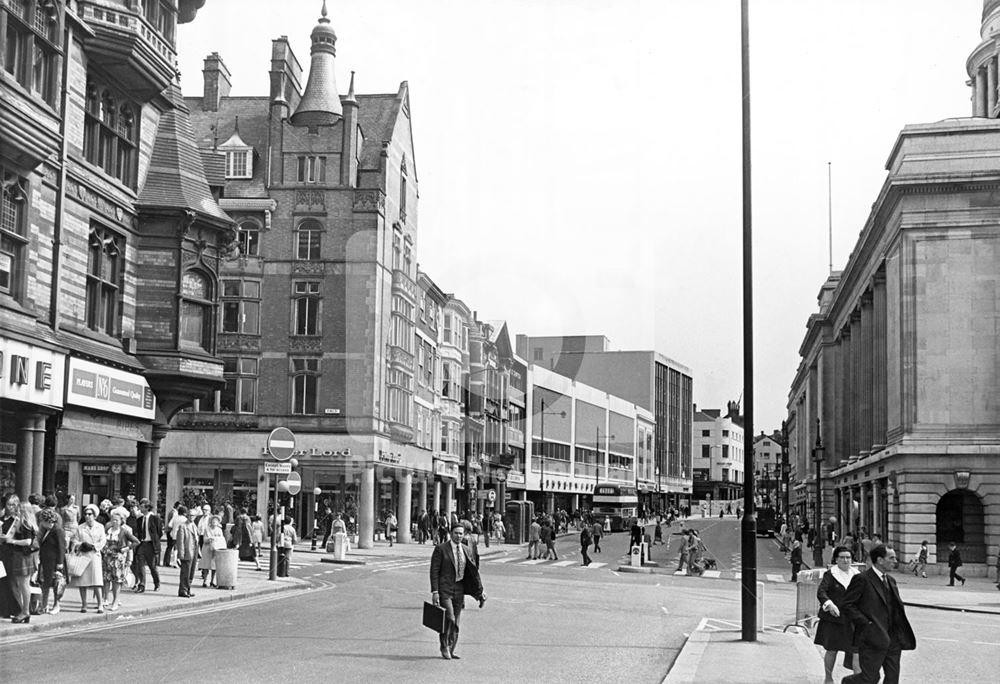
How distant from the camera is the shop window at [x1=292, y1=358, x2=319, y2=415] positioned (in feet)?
180

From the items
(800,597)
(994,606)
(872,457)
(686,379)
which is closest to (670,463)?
(686,379)

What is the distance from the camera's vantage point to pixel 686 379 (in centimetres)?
17912

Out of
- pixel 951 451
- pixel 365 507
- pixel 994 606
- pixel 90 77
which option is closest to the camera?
pixel 90 77

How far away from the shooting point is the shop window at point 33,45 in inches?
927

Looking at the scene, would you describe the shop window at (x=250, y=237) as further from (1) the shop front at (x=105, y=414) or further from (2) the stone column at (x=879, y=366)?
(2) the stone column at (x=879, y=366)

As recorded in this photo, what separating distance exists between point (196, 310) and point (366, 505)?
24.1m

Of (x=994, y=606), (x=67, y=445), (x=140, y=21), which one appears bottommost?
(x=994, y=606)

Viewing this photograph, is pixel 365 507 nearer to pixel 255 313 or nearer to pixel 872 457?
pixel 255 313

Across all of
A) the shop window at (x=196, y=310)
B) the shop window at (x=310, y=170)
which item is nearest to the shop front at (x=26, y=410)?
the shop window at (x=196, y=310)

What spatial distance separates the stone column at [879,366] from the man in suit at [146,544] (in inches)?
1613

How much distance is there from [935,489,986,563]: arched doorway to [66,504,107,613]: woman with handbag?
37.3m

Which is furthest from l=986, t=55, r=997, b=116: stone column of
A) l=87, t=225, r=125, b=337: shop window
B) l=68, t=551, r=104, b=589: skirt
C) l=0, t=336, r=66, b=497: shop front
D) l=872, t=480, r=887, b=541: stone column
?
l=68, t=551, r=104, b=589: skirt

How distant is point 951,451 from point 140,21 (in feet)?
114

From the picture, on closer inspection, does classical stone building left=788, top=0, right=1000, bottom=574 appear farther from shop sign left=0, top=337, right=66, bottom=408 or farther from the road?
shop sign left=0, top=337, right=66, bottom=408
